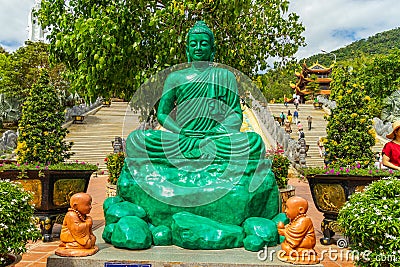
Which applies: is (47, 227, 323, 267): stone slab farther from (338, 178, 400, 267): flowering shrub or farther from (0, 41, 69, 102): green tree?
(0, 41, 69, 102): green tree

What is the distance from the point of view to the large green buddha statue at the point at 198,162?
12.3ft

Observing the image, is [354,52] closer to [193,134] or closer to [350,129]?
[350,129]

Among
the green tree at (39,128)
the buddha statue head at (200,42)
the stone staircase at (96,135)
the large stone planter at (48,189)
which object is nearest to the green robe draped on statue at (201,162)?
the buddha statue head at (200,42)

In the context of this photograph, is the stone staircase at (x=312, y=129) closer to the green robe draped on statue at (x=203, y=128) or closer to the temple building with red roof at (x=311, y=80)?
the green robe draped on statue at (x=203, y=128)

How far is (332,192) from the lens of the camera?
4.91m

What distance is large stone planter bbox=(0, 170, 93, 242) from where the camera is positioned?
4.97 metres

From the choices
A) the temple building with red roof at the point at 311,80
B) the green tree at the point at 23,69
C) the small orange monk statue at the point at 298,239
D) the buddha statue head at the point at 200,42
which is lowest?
the small orange monk statue at the point at 298,239

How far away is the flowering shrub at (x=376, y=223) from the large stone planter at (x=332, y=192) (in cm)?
140

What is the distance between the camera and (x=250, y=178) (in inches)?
152

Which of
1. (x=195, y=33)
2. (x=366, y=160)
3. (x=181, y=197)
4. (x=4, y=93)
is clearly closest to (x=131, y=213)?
(x=181, y=197)

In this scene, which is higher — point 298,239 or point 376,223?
point 376,223

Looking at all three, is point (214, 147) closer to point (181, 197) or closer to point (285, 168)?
point (181, 197)

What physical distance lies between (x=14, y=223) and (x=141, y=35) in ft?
16.0

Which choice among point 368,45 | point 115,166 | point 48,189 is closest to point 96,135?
point 115,166
